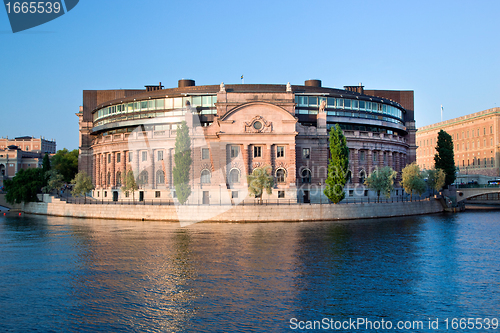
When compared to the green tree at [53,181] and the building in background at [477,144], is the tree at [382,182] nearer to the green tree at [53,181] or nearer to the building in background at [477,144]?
the green tree at [53,181]

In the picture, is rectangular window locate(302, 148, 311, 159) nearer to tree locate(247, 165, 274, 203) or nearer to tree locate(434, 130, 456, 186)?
tree locate(247, 165, 274, 203)

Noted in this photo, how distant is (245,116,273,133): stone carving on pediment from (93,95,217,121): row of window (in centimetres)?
1320

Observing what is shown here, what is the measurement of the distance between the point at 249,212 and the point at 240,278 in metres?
31.1

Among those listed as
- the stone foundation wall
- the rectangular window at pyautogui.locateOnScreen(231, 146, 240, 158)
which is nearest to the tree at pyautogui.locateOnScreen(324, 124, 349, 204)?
the stone foundation wall

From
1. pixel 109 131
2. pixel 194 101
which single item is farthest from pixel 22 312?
pixel 109 131

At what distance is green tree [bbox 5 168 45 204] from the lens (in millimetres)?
90062

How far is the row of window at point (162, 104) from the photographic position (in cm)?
8612

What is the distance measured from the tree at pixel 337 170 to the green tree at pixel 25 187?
5874cm

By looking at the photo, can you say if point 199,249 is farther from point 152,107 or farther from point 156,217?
point 152,107

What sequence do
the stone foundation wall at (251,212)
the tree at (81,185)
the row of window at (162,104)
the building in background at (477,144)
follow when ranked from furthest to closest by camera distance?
the building in background at (477,144) < the row of window at (162,104) < the tree at (81,185) < the stone foundation wall at (251,212)

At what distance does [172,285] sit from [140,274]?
4.07m

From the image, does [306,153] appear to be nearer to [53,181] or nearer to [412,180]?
[412,180]

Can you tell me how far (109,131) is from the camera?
97312mm

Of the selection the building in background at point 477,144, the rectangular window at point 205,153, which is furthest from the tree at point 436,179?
the building in background at point 477,144
